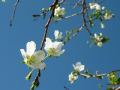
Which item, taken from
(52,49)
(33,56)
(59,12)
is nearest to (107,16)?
(59,12)

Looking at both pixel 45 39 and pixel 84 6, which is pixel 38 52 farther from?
pixel 84 6

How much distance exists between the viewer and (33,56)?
5.14 feet

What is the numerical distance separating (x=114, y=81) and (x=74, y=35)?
1.86 metres

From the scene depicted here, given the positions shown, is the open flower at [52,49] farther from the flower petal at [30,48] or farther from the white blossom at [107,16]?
the white blossom at [107,16]

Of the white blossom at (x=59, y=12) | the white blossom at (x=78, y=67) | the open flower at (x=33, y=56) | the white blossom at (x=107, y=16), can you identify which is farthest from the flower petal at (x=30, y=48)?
the white blossom at (x=107, y=16)

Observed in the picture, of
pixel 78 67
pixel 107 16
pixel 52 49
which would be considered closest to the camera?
pixel 52 49

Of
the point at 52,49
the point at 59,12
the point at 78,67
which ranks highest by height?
the point at 59,12

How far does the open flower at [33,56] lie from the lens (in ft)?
5.01

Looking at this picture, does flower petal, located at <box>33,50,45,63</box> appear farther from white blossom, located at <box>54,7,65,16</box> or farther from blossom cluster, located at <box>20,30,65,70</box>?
white blossom, located at <box>54,7,65,16</box>

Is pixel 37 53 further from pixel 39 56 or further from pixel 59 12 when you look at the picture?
pixel 59 12

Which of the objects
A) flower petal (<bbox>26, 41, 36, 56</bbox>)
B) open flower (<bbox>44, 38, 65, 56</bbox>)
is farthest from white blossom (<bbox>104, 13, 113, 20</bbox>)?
flower petal (<bbox>26, 41, 36, 56</bbox>)

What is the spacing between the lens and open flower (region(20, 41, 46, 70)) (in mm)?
1527

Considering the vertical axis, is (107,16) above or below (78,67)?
above

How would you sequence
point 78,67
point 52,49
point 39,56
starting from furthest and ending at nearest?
1. point 78,67
2. point 52,49
3. point 39,56
